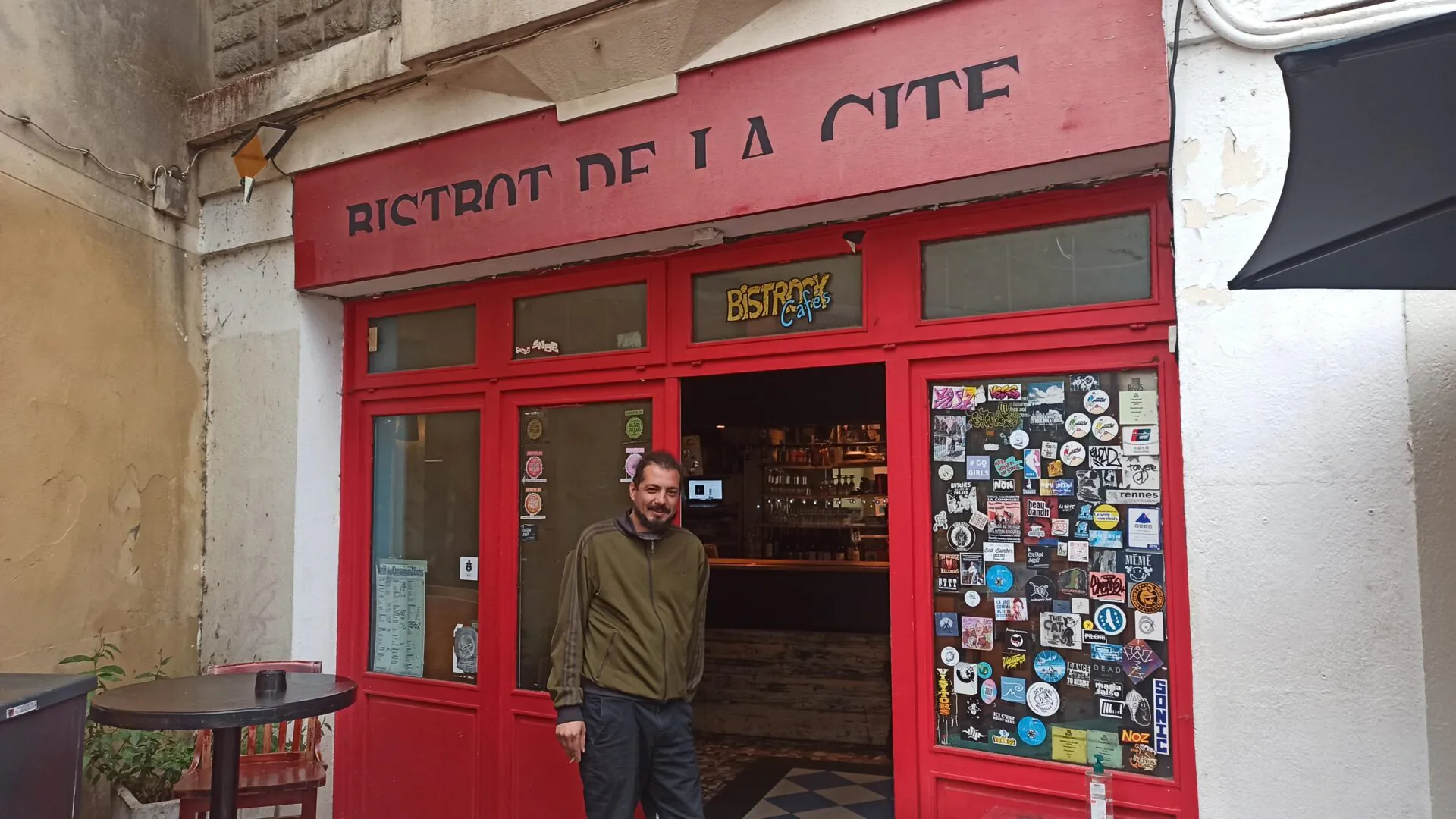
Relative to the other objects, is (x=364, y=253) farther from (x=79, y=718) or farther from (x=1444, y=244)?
(x=1444, y=244)

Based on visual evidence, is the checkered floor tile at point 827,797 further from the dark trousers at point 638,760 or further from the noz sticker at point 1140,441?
the noz sticker at point 1140,441

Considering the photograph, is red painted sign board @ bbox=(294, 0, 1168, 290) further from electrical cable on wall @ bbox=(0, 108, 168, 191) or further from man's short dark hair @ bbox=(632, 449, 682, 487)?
man's short dark hair @ bbox=(632, 449, 682, 487)

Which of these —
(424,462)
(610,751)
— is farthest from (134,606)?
(610,751)

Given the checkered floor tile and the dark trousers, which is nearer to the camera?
the dark trousers

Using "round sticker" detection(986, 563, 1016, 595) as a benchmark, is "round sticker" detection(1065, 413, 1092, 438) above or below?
above

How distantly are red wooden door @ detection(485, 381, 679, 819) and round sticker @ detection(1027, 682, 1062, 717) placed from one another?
1970 millimetres

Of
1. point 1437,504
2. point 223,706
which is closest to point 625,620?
point 223,706

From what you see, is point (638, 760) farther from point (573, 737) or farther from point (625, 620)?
point (625, 620)

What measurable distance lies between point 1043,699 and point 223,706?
292 cm

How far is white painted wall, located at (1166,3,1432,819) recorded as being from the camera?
2.71m

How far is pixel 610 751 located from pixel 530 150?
2772mm

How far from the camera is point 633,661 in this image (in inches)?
141

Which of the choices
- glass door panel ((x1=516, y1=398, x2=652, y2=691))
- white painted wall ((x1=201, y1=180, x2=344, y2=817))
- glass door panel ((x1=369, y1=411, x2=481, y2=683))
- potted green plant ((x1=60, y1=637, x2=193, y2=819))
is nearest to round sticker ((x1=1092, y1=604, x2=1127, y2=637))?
glass door panel ((x1=516, y1=398, x2=652, y2=691))

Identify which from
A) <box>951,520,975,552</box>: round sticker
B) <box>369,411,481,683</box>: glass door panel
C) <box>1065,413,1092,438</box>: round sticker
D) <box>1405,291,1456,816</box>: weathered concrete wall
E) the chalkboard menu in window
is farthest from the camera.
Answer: <box>369,411,481,683</box>: glass door panel
